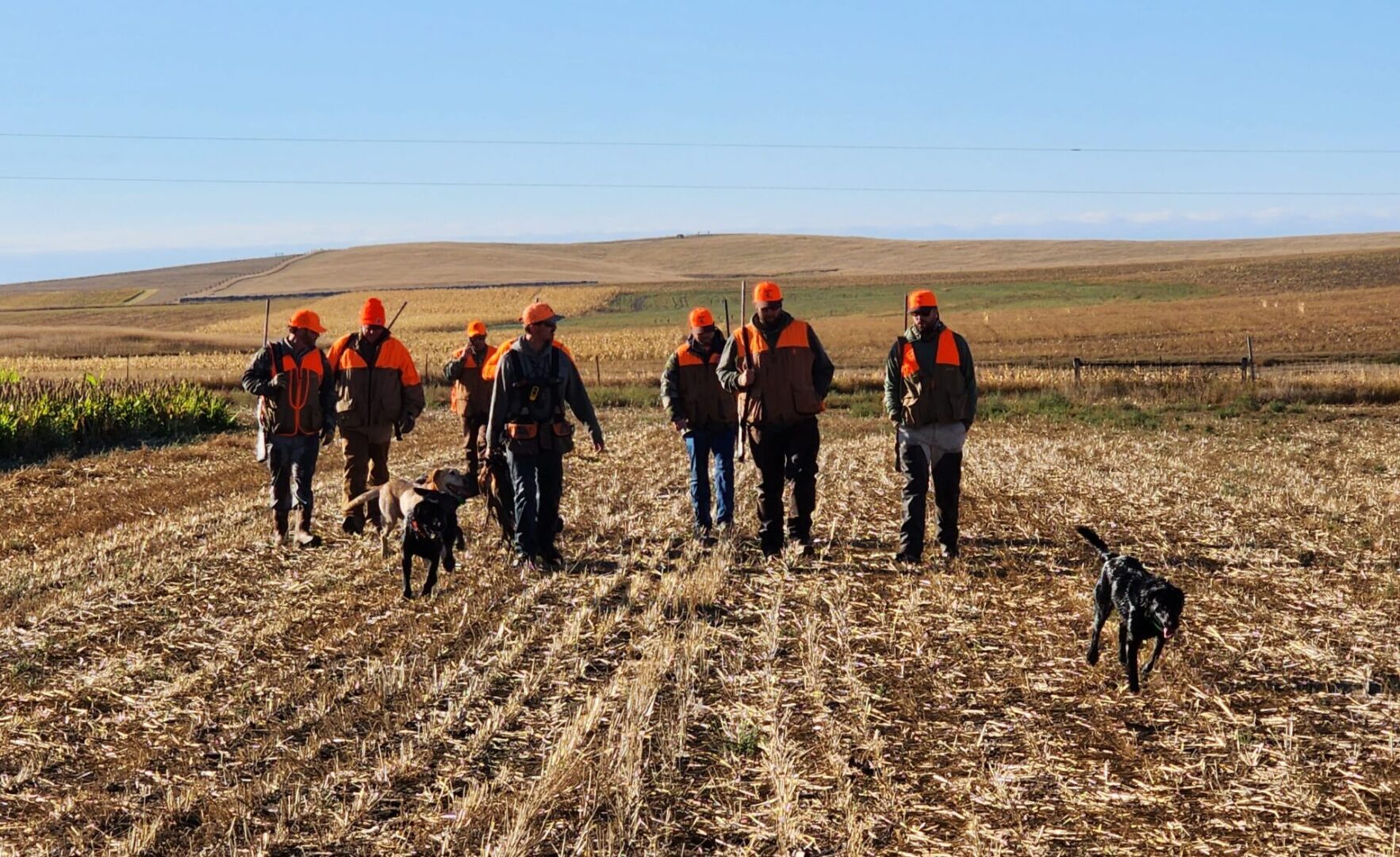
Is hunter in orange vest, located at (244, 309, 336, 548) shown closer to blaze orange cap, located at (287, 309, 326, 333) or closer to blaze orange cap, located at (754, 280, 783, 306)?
blaze orange cap, located at (287, 309, 326, 333)

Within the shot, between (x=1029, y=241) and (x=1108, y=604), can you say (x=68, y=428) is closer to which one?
(x=1108, y=604)

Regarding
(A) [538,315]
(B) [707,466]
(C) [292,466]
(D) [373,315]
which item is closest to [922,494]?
(B) [707,466]

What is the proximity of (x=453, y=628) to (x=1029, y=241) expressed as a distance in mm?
144064

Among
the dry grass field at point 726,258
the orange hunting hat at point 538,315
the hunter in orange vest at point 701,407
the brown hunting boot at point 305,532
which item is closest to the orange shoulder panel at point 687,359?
the hunter in orange vest at point 701,407

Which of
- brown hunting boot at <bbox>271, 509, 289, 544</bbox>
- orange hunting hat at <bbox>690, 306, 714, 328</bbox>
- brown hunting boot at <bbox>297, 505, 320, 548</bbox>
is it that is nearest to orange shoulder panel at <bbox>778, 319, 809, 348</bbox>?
orange hunting hat at <bbox>690, 306, 714, 328</bbox>

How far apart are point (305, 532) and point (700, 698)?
214 inches

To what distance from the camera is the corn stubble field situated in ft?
17.1

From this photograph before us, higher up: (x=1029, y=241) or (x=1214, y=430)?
(x=1029, y=241)

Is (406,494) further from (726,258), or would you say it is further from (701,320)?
(726,258)

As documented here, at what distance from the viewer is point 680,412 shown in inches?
432

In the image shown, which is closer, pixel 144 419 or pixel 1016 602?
pixel 1016 602

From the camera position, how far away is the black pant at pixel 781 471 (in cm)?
1042

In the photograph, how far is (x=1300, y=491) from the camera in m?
13.6

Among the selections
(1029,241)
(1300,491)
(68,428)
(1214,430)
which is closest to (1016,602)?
(1300,491)
